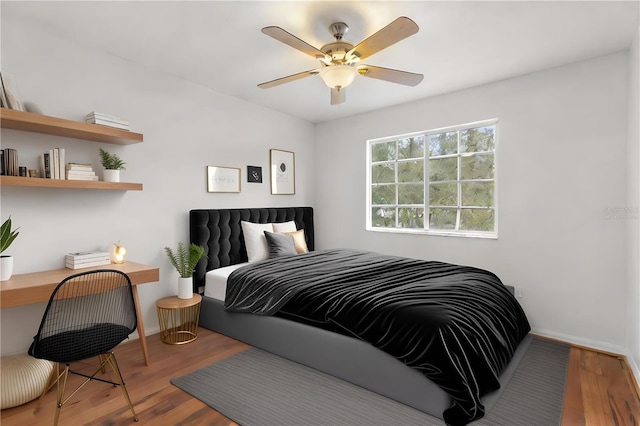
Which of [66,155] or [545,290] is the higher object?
[66,155]

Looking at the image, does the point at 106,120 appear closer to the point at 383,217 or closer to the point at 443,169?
the point at 383,217

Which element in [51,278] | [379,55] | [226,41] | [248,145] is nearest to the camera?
[51,278]

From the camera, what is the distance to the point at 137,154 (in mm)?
3191

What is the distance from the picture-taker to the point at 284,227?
4344 millimetres

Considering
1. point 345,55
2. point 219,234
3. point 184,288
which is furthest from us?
point 219,234

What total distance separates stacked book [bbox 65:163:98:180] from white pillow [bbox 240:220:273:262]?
5.28 ft

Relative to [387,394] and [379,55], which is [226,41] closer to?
[379,55]

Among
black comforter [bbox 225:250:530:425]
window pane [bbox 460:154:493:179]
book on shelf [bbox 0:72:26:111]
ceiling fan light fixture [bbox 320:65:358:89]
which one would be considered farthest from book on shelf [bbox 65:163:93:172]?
window pane [bbox 460:154:493:179]

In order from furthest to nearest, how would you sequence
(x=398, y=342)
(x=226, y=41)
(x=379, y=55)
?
(x=379, y=55) < (x=226, y=41) < (x=398, y=342)

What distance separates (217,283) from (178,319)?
0.59 metres

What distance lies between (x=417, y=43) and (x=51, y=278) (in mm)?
3233

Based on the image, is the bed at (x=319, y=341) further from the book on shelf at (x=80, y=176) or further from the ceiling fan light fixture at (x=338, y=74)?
the ceiling fan light fixture at (x=338, y=74)

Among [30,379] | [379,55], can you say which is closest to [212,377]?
[30,379]

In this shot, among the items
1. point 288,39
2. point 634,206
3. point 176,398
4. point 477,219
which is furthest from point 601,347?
point 288,39
